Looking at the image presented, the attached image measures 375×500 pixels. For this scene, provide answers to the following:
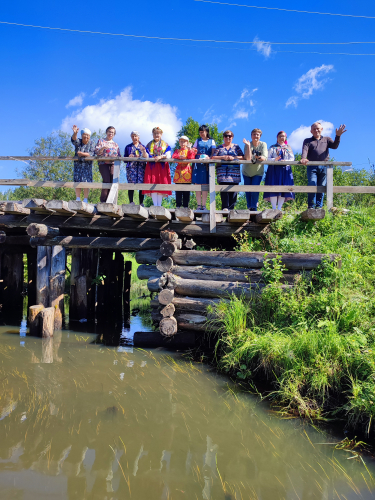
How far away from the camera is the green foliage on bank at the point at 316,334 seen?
4.36m

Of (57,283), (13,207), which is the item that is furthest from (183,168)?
(57,283)

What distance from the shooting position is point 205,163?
7773mm

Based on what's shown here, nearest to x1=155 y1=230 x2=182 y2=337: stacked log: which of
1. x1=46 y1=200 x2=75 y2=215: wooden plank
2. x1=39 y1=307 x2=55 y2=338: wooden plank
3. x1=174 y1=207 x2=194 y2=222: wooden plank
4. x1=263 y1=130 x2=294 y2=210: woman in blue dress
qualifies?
x1=174 y1=207 x2=194 y2=222: wooden plank

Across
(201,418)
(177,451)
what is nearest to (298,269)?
(201,418)

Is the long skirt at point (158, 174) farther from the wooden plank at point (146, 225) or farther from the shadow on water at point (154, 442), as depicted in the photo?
the shadow on water at point (154, 442)

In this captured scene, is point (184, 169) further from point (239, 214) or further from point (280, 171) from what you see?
point (280, 171)

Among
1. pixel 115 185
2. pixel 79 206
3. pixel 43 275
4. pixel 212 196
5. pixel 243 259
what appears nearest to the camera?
pixel 243 259

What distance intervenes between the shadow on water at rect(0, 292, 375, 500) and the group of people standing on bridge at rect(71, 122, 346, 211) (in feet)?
12.6

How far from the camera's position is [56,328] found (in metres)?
8.19

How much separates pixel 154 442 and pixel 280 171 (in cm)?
594

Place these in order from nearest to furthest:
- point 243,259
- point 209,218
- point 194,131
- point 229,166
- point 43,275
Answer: point 243,259, point 209,218, point 229,166, point 43,275, point 194,131

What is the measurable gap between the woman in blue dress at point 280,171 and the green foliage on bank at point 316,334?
988 mm

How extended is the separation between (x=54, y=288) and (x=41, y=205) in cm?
202

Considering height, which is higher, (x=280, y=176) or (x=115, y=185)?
(x=280, y=176)
